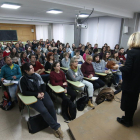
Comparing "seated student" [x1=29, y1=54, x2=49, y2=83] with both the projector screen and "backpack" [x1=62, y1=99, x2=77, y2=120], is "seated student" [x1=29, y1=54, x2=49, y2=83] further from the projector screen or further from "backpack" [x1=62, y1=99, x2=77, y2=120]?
the projector screen

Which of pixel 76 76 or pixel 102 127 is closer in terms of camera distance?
pixel 102 127

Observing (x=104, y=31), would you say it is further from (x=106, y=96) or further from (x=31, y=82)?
(x=31, y=82)

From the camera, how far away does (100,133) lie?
169 centimetres

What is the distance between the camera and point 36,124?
187 centimetres

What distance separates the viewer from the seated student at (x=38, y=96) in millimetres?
1780

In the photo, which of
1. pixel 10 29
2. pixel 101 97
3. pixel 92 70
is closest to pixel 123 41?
pixel 92 70

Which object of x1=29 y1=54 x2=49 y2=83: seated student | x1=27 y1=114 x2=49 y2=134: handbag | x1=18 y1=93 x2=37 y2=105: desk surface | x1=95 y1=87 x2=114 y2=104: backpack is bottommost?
x1=27 y1=114 x2=49 y2=134: handbag

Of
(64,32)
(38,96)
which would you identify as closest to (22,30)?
(64,32)

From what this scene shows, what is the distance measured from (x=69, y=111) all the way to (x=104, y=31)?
6093mm

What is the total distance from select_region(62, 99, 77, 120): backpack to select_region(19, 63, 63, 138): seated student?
A: 0.30 meters

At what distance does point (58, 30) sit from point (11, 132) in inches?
362

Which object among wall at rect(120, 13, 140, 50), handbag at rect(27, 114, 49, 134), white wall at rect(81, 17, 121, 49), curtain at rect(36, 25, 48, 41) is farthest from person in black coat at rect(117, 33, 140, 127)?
curtain at rect(36, 25, 48, 41)

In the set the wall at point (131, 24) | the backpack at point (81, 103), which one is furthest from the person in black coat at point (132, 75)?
the wall at point (131, 24)

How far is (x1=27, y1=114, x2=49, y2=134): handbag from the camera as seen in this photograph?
1.84 metres
